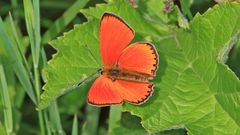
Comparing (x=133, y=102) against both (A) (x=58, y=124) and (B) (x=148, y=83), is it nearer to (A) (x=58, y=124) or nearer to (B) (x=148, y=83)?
(B) (x=148, y=83)

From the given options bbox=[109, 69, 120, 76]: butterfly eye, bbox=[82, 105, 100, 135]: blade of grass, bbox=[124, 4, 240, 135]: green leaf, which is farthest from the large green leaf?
bbox=[82, 105, 100, 135]: blade of grass

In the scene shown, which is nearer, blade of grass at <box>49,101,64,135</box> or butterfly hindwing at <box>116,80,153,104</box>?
butterfly hindwing at <box>116,80,153,104</box>

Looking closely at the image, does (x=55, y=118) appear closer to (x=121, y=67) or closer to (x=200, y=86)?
(x=121, y=67)

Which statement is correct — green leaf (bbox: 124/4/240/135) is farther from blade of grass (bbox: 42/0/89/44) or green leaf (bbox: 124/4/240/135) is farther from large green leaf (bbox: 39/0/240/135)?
blade of grass (bbox: 42/0/89/44)

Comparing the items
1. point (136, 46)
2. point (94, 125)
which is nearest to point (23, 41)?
point (94, 125)

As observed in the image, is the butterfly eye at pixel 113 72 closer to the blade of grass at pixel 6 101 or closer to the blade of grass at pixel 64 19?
the blade of grass at pixel 6 101

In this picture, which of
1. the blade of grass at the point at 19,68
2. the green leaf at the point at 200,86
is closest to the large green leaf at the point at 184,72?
the green leaf at the point at 200,86
